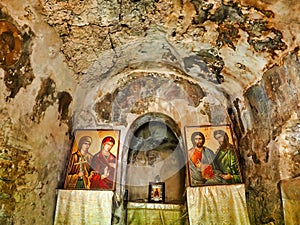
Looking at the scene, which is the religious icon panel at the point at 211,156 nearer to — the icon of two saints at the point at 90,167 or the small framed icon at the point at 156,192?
the icon of two saints at the point at 90,167

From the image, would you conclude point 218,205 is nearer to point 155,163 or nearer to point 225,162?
point 225,162

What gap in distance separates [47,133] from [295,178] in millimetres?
2926

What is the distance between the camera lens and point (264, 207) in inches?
147

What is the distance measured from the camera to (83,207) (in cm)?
402

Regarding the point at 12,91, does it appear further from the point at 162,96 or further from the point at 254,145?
the point at 254,145

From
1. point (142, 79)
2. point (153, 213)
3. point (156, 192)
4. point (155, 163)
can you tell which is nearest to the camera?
point (142, 79)

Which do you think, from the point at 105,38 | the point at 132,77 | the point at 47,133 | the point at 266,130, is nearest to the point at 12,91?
the point at 47,133

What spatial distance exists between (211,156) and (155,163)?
6.44 ft

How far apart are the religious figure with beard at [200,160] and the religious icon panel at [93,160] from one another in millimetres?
1122

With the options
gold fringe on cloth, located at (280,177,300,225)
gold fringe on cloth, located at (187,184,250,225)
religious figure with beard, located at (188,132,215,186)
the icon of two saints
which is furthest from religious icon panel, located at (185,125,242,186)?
the icon of two saints

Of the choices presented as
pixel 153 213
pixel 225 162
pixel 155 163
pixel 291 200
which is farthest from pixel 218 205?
pixel 155 163

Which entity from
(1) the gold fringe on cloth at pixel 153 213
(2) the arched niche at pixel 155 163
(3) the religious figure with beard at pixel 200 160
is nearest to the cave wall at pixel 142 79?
(3) the religious figure with beard at pixel 200 160

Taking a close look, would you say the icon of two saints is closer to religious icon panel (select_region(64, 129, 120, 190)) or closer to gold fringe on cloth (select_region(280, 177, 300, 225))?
religious icon panel (select_region(64, 129, 120, 190))

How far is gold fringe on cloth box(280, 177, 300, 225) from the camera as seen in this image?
3.08m
